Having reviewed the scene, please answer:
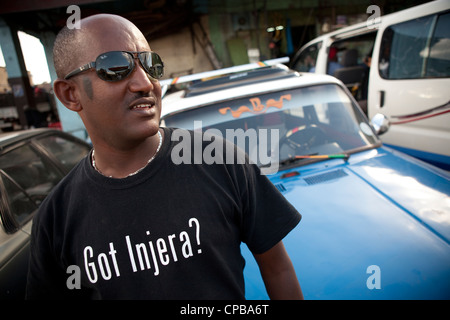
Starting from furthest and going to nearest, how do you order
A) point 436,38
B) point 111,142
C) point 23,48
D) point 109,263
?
point 23,48 → point 436,38 → point 111,142 → point 109,263

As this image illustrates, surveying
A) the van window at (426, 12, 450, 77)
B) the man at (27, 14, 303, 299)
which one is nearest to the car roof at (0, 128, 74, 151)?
the man at (27, 14, 303, 299)

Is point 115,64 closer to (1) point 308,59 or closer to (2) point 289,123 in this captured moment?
(2) point 289,123

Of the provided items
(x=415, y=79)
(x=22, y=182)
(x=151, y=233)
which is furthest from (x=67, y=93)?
(x=415, y=79)

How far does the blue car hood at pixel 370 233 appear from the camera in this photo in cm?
141

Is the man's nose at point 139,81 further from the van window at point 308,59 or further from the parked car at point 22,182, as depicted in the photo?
A: the van window at point 308,59

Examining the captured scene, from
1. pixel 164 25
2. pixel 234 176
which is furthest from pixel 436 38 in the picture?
pixel 164 25

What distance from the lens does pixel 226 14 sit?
36.3 ft

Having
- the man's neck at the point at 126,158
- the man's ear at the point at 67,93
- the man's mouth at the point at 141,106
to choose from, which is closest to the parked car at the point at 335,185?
the man's neck at the point at 126,158

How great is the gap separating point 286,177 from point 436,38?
9.10 ft

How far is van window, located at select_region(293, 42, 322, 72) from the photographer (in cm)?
Answer: 654

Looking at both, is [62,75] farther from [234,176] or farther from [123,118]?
[234,176]

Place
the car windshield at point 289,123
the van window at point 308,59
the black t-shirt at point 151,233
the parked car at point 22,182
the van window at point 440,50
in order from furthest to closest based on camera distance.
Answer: the van window at point 308,59
the van window at point 440,50
the car windshield at point 289,123
the parked car at point 22,182
the black t-shirt at point 151,233

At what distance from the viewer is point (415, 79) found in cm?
387

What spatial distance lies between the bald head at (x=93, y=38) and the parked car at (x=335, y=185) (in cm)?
123
